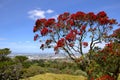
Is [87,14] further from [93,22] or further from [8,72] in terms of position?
[8,72]

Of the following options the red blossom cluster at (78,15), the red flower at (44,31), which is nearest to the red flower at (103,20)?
the red blossom cluster at (78,15)

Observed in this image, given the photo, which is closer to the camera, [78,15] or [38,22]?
[78,15]

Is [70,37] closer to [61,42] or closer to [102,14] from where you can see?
[61,42]

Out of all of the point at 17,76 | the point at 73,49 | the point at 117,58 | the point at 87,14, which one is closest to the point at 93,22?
the point at 87,14

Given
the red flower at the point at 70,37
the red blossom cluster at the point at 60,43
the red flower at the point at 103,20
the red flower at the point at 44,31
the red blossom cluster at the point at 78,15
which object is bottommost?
the red blossom cluster at the point at 60,43

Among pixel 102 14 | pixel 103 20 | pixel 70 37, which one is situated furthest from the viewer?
pixel 103 20

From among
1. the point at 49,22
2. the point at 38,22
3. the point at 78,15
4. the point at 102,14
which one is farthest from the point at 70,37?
the point at 102,14

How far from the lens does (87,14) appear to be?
14.8 metres

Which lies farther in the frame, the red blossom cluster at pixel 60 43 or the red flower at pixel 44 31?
the red flower at pixel 44 31

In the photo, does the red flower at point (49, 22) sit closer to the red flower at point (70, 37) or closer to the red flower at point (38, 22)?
the red flower at point (38, 22)

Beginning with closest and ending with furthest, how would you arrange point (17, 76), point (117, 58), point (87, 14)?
1. point (87, 14)
2. point (117, 58)
3. point (17, 76)

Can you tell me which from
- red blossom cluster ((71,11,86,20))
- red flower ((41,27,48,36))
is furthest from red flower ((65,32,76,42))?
red flower ((41,27,48,36))

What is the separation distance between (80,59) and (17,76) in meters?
25.9

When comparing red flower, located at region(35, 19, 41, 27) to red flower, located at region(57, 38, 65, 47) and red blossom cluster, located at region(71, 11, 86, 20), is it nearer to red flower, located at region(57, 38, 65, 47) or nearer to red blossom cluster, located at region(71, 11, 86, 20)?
red flower, located at region(57, 38, 65, 47)
